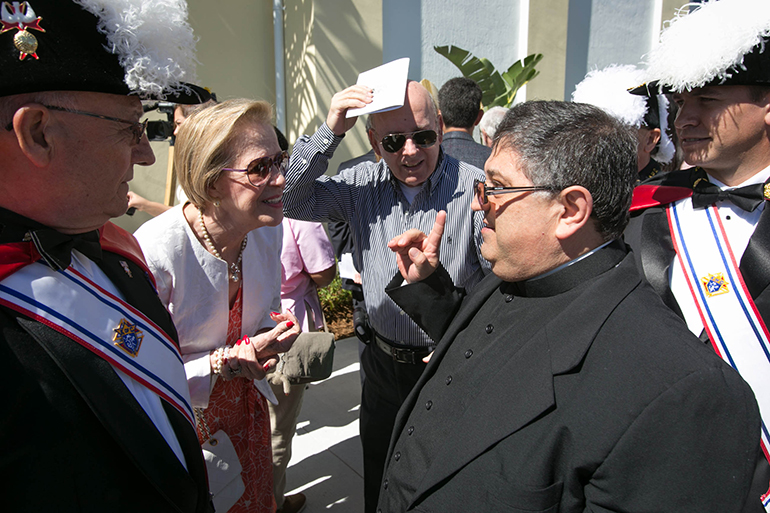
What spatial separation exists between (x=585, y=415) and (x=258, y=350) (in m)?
1.34

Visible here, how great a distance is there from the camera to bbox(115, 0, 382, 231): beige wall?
5988mm

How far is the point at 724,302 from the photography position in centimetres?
184

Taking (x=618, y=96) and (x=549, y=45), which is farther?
(x=549, y=45)

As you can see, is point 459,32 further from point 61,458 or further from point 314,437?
point 61,458

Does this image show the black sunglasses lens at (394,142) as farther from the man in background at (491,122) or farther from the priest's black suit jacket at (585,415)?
the man in background at (491,122)

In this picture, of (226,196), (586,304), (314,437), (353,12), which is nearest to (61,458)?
(226,196)

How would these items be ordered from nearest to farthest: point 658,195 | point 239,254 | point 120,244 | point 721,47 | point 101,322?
1. point 101,322
2. point 120,244
3. point 721,47
4. point 658,195
5. point 239,254

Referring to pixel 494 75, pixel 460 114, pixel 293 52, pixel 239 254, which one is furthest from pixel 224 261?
pixel 494 75

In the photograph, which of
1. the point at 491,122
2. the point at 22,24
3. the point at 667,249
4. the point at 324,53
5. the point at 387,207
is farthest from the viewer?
the point at 324,53

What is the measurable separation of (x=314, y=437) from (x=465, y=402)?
284 cm

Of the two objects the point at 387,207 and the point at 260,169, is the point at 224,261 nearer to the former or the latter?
the point at 260,169

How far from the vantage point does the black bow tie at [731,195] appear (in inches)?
72.7

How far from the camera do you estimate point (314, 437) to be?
397 cm

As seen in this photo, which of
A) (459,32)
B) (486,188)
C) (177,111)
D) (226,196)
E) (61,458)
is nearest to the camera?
(61,458)
